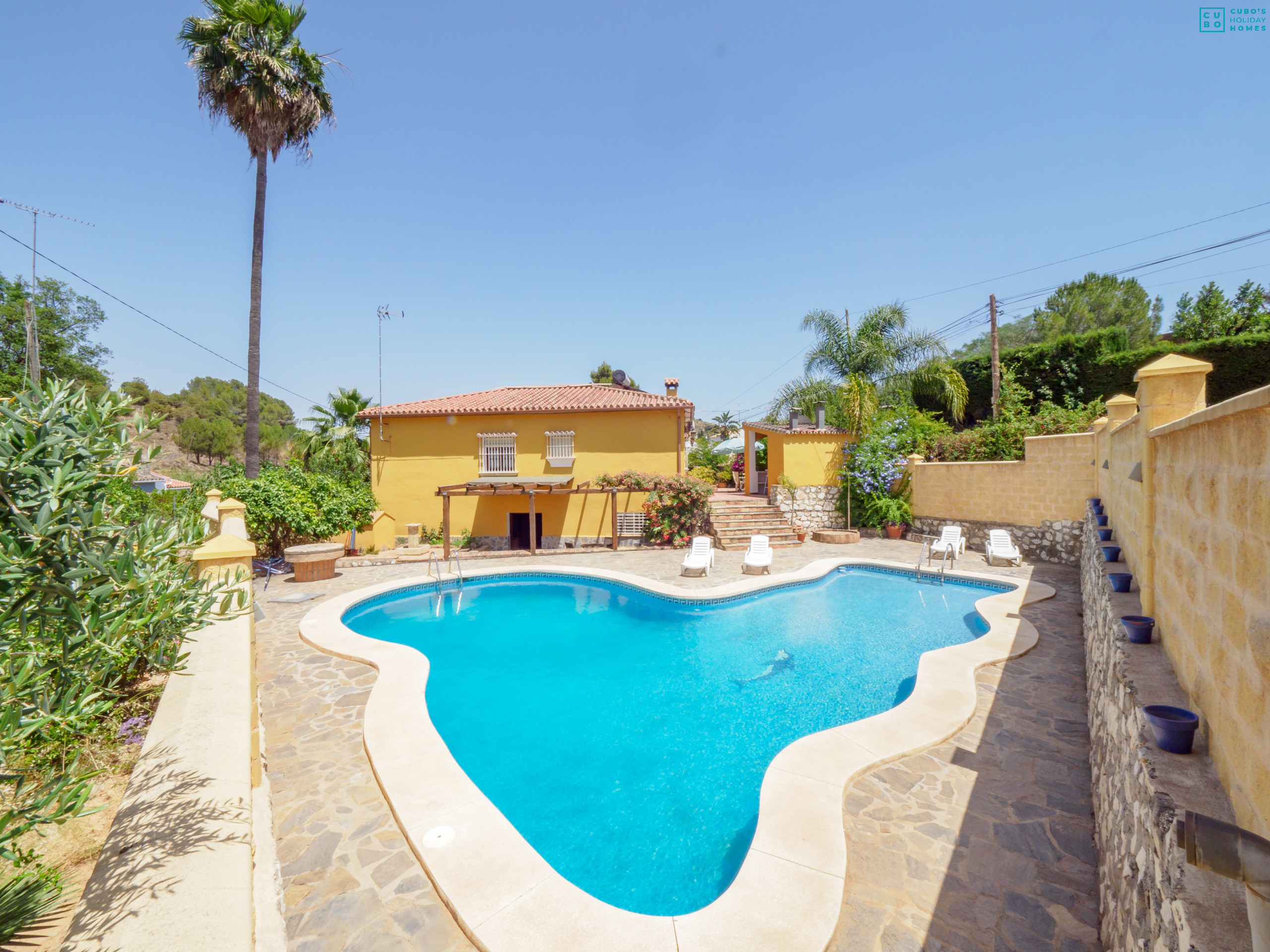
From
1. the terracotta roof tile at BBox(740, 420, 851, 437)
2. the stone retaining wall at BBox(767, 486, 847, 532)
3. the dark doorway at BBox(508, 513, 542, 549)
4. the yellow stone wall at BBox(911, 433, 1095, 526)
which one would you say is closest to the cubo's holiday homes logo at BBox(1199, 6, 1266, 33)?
the yellow stone wall at BBox(911, 433, 1095, 526)

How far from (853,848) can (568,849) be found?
247 cm

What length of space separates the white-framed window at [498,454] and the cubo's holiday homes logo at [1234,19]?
19.1 meters

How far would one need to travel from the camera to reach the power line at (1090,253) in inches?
650

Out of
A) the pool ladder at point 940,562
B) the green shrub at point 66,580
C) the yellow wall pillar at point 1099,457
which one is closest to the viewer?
the green shrub at point 66,580

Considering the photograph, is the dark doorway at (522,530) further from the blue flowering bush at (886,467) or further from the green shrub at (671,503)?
the blue flowering bush at (886,467)

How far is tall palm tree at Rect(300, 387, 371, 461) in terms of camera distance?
22.0 meters

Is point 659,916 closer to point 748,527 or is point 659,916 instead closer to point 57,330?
point 748,527

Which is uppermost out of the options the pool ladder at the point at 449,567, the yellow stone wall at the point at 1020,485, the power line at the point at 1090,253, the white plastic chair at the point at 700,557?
the power line at the point at 1090,253

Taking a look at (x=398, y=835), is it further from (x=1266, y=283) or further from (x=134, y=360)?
(x=1266, y=283)

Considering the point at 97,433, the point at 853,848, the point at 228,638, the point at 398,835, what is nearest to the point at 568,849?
the point at 398,835

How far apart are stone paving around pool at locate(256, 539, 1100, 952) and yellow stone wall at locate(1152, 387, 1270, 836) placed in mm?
1781

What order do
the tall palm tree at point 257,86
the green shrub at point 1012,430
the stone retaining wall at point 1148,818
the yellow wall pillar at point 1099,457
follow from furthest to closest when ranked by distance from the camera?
the green shrub at point 1012,430, the tall palm tree at point 257,86, the yellow wall pillar at point 1099,457, the stone retaining wall at point 1148,818

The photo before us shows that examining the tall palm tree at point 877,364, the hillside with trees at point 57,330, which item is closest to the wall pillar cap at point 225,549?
the tall palm tree at point 877,364

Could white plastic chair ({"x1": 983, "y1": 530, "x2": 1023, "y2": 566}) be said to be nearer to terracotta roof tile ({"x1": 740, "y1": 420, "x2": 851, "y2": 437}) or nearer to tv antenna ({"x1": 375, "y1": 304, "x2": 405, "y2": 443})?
terracotta roof tile ({"x1": 740, "y1": 420, "x2": 851, "y2": 437})
